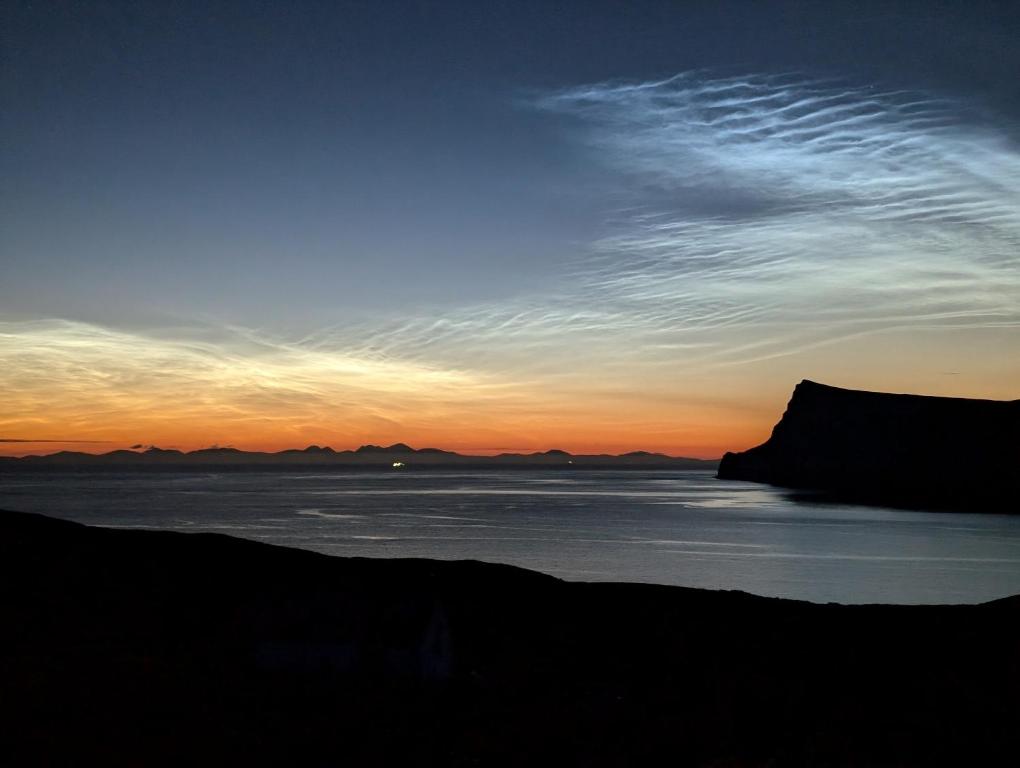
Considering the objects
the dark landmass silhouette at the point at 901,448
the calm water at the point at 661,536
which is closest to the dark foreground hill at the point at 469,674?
the calm water at the point at 661,536

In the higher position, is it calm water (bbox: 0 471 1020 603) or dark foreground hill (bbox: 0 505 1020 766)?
dark foreground hill (bbox: 0 505 1020 766)

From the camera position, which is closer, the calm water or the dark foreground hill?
the dark foreground hill

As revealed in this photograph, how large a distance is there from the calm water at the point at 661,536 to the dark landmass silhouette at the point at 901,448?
28.6m

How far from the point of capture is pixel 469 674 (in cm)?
1244

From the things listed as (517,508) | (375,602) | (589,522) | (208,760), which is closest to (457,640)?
(375,602)

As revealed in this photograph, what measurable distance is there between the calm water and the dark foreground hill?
693 inches

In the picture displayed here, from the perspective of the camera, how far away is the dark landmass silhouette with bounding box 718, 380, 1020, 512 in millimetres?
105062

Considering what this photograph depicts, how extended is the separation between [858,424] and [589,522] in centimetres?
7480

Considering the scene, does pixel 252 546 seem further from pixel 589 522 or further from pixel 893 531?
pixel 893 531

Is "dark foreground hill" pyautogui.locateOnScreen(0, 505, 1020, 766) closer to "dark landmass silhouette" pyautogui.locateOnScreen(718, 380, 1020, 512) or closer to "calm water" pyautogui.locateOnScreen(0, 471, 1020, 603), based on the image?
"calm water" pyautogui.locateOnScreen(0, 471, 1020, 603)

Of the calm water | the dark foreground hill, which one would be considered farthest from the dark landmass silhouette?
the dark foreground hill

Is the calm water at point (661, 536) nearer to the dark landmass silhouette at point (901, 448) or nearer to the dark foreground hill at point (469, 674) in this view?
the dark foreground hill at point (469, 674)

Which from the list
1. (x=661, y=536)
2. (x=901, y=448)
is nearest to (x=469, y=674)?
(x=661, y=536)

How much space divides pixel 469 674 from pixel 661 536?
138 feet
